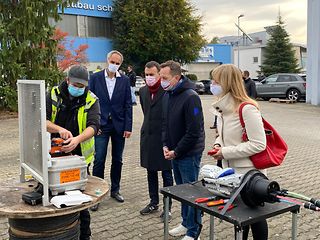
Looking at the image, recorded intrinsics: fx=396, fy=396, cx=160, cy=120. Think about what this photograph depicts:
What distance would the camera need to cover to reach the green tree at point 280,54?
3559cm

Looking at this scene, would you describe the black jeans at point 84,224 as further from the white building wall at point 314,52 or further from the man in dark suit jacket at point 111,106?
the white building wall at point 314,52

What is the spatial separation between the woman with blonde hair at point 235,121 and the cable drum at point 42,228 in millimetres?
1284

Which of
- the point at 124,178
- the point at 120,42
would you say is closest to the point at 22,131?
the point at 124,178

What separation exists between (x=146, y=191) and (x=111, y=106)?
1508 mm

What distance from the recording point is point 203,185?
125 inches

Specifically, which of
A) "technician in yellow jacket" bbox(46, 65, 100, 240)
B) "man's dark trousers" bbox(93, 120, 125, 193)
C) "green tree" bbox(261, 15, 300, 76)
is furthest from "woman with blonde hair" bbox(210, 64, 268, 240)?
"green tree" bbox(261, 15, 300, 76)

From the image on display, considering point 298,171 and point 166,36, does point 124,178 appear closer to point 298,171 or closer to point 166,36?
point 298,171

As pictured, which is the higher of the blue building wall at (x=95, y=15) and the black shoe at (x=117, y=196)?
the blue building wall at (x=95, y=15)

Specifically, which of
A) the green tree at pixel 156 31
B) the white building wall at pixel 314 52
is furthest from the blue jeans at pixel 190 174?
the green tree at pixel 156 31

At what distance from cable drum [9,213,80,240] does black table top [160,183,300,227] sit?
0.80m

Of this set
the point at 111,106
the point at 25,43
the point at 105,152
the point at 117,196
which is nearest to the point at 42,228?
the point at 105,152

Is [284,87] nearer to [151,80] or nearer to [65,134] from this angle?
[151,80]

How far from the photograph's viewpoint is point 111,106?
17.0 feet

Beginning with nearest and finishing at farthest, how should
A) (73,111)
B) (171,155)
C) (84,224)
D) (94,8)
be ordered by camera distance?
(73,111) < (84,224) < (171,155) < (94,8)
